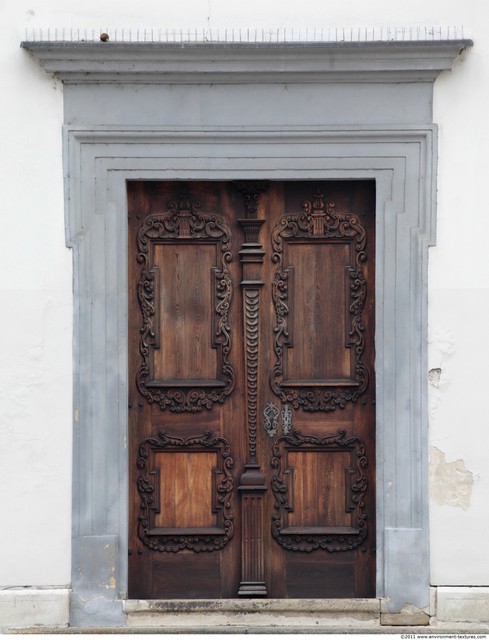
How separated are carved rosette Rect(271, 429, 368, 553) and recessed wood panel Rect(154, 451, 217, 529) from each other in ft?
1.40

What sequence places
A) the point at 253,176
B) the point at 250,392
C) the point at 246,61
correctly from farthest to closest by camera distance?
the point at 250,392
the point at 253,176
the point at 246,61

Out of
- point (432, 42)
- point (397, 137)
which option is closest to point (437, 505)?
point (397, 137)

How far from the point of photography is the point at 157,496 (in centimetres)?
791

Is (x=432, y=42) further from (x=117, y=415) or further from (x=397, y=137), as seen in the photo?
(x=117, y=415)

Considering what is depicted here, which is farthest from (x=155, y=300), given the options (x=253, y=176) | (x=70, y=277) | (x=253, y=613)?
(x=253, y=613)

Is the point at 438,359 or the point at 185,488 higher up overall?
the point at 438,359

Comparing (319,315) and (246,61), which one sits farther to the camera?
(319,315)

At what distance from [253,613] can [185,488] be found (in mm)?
909

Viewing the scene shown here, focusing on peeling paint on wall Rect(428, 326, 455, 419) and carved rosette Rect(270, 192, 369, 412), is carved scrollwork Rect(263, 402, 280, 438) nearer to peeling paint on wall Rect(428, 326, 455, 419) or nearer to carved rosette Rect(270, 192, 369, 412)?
carved rosette Rect(270, 192, 369, 412)

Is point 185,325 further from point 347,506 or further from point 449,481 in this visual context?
point 449,481

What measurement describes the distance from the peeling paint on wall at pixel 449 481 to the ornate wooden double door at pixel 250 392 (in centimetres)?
44

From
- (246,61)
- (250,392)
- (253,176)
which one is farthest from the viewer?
(250,392)

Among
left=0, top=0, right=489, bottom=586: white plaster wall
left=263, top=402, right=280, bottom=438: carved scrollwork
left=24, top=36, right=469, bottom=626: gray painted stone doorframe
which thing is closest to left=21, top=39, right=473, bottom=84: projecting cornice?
left=24, top=36, right=469, bottom=626: gray painted stone doorframe

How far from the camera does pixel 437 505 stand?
766cm
